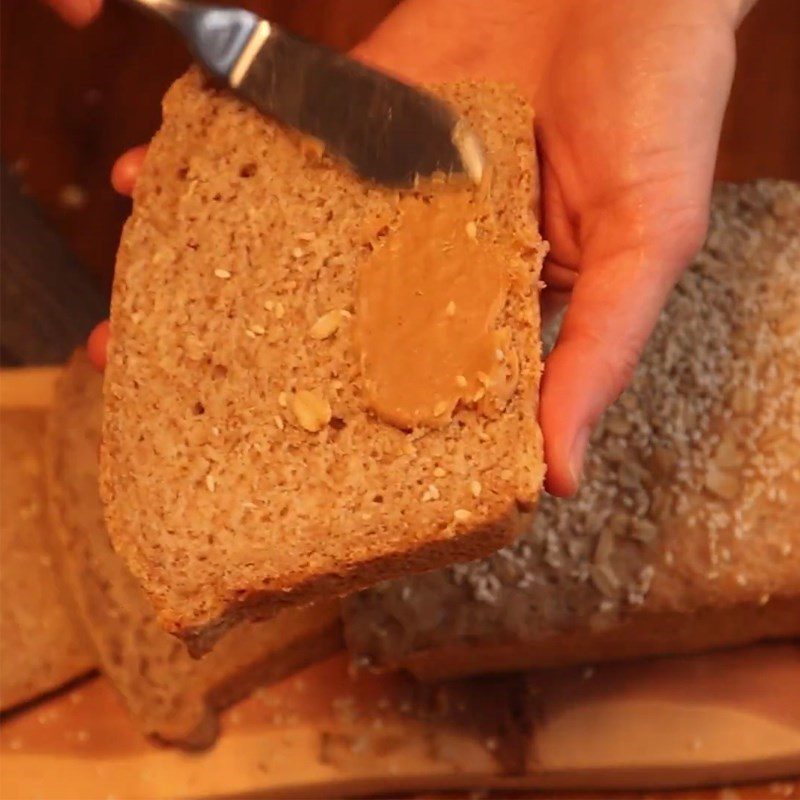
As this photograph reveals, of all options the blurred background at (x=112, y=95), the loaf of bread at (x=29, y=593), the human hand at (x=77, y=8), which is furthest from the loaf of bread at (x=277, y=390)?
the blurred background at (x=112, y=95)

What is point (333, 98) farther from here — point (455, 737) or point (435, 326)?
point (455, 737)

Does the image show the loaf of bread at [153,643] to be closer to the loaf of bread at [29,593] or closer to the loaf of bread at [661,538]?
the loaf of bread at [29,593]

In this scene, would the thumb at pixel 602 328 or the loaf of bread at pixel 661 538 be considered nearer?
the thumb at pixel 602 328

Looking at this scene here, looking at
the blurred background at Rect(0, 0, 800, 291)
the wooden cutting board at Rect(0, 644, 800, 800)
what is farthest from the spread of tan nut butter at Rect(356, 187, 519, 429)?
the blurred background at Rect(0, 0, 800, 291)

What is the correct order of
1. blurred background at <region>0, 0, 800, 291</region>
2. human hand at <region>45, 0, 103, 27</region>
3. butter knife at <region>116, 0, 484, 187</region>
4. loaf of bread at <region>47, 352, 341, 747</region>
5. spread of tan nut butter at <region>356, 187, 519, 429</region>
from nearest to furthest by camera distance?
spread of tan nut butter at <region>356, 187, 519, 429</region>
butter knife at <region>116, 0, 484, 187</region>
human hand at <region>45, 0, 103, 27</region>
loaf of bread at <region>47, 352, 341, 747</region>
blurred background at <region>0, 0, 800, 291</region>

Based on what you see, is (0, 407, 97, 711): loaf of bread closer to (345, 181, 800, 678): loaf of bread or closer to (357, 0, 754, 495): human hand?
(345, 181, 800, 678): loaf of bread
